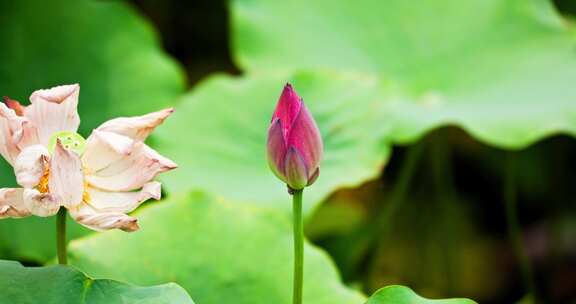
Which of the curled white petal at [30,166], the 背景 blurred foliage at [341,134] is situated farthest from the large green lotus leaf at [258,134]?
the curled white petal at [30,166]

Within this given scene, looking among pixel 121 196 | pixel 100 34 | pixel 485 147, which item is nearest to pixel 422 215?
pixel 485 147

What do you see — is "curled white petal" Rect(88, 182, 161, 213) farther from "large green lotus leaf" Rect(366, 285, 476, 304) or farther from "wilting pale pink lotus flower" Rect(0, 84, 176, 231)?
"large green lotus leaf" Rect(366, 285, 476, 304)

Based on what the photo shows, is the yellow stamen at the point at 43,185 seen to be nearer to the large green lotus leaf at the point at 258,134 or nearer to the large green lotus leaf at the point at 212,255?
the large green lotus leaf at the point at 212,255

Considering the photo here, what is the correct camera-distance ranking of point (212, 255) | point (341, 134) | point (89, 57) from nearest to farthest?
point (212, 255)
point (341, 134)
point (89, 57)

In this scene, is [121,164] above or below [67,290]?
above

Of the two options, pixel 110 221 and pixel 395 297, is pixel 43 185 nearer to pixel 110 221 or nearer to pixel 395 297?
pixel 110 221

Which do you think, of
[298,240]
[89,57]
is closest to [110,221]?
[298,240]

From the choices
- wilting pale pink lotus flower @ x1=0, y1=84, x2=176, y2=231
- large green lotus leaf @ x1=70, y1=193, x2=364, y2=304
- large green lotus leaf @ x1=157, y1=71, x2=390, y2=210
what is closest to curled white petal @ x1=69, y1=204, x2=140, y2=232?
wilting pale pink lotus flower @ x1=0, y1=84, x2=176, y2=231

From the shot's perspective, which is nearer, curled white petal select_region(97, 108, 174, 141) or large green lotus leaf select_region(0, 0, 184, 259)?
curled white petal select_region(97, 108, 174, 141)
